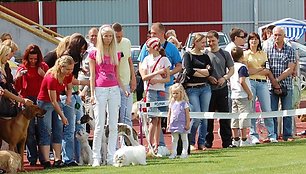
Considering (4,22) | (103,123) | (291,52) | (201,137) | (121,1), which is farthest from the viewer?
(121,1)

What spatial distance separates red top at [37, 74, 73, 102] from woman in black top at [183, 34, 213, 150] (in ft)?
9.06

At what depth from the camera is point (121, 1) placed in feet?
163

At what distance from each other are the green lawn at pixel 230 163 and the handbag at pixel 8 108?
114 cm

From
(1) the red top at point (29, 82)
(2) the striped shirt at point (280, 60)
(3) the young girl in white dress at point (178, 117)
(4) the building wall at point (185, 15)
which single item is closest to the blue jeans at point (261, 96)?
(2) the striped shirt at point (280, 60)

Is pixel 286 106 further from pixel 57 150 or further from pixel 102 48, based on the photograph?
pixel 57 150

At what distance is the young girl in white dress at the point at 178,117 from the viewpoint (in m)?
15.6

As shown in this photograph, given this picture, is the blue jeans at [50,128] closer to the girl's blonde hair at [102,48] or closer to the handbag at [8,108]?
the handbag at [8,108]

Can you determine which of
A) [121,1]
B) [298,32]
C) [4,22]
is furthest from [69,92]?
[121,1]

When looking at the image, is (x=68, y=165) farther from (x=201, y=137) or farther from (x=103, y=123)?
(x=201, y=137)

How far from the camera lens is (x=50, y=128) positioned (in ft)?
49.2

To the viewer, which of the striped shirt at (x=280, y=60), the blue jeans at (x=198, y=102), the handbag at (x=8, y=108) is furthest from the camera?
the striped shirt at (x=280, y=60)

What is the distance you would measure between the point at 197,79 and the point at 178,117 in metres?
1.61

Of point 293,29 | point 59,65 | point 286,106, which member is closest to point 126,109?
point 59,65

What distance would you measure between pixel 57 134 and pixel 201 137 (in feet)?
10.7
